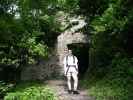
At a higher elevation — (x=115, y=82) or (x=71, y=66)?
(x=71, y=66)

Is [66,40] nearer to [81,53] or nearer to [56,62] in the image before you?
[56,62]

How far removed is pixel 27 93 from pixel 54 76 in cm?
1056

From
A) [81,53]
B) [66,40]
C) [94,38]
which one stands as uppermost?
[94,38]

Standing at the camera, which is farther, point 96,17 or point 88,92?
point 96,17

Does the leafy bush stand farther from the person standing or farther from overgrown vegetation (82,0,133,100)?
the person standing

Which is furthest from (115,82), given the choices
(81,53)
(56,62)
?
(56,62)

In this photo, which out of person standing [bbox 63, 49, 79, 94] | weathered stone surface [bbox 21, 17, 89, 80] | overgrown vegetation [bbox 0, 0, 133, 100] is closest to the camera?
person standing [bbox 63, 49, 79, 94]

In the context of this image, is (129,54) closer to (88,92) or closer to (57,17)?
(88,92)

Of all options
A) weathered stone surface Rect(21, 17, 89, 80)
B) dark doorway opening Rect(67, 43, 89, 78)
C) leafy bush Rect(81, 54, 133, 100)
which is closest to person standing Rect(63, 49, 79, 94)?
leafy bush Rect(81, 54, 133, 100)

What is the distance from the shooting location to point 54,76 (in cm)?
2152

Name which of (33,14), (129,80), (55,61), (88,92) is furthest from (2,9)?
(55,61)

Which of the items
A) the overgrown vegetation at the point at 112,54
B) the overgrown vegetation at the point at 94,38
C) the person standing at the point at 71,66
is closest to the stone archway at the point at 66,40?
the overgrown vegetation at the point at 94,38

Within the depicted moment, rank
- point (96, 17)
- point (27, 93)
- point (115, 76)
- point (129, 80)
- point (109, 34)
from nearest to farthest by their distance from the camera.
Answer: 1. point (27, 93)
2. point (129, 80)
3. point (115, 76)
4. point (109, 34)
5. point (96, 17)

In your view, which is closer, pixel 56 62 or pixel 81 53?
pixel 81 53
